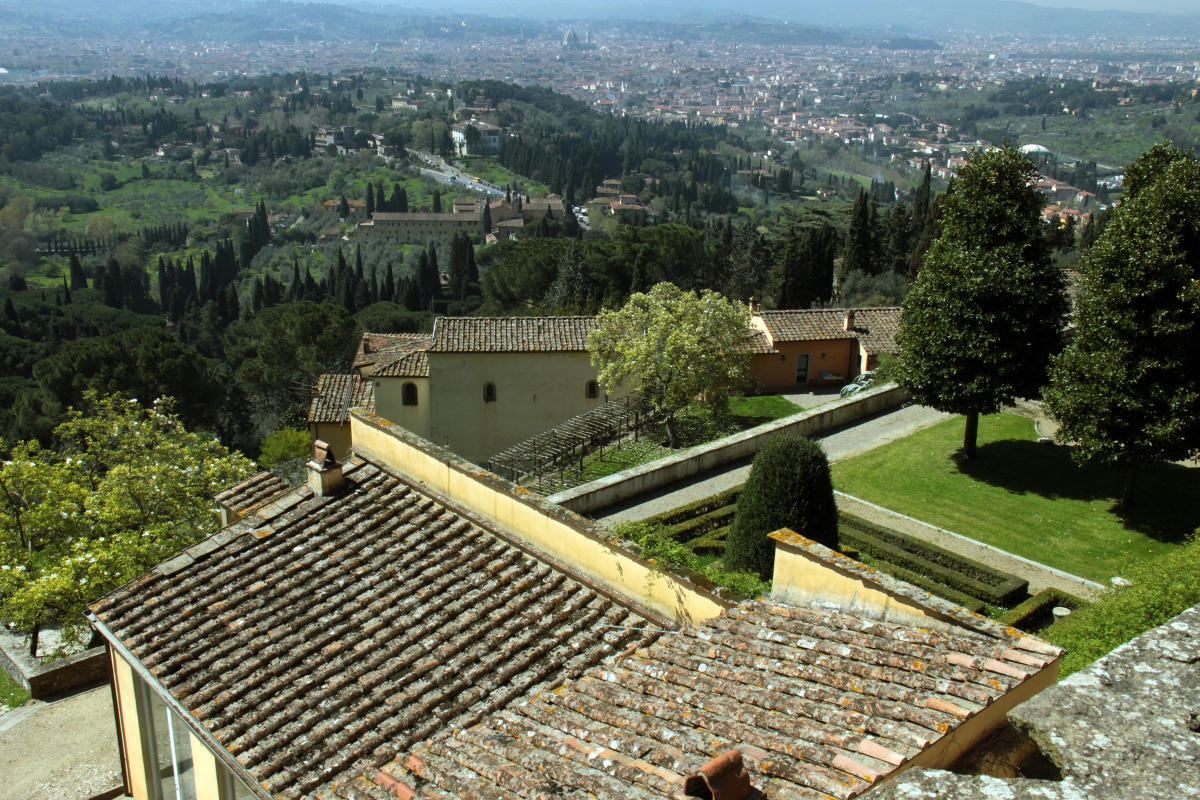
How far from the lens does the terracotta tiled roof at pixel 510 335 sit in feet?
96.5

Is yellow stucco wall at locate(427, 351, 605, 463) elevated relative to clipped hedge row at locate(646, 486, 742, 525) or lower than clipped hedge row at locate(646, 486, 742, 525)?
lower

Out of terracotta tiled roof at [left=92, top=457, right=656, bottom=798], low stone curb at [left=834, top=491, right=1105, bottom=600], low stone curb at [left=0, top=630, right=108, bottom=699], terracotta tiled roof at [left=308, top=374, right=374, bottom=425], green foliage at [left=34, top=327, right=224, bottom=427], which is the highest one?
terracotta tiled roof at [left=92, top=457, right=656, bottom=798]

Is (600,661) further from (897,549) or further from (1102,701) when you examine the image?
(897,549)

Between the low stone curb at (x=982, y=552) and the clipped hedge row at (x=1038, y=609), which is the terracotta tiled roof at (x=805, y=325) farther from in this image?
the clipped hedge row at (x=1038, y=609)

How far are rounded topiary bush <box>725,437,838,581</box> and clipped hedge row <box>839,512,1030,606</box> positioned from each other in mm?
2160

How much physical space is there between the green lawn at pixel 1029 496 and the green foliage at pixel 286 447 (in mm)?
20438

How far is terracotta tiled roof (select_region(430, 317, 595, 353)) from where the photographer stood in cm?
2942

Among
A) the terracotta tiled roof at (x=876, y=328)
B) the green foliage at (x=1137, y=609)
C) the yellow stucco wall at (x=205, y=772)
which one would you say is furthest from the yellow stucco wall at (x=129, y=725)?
the terracotta tiled roof at (x=876, y=328)

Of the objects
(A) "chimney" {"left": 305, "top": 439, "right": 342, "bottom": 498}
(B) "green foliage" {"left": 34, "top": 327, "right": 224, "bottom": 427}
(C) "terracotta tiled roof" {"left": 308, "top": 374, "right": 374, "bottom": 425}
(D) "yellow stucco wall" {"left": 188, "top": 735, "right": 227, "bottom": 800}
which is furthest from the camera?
(B) "green foliage" {"left": 34, "top": 327, "right": 224, "bottom": 427}

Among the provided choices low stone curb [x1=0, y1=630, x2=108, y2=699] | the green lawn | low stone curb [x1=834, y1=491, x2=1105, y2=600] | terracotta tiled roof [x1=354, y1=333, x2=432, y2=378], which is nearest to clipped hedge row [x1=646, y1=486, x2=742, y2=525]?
low stone curb [x1=834, y1=491, x2=1105, y2=600]

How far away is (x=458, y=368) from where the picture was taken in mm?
29547

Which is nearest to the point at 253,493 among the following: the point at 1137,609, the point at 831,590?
the point at 831,590

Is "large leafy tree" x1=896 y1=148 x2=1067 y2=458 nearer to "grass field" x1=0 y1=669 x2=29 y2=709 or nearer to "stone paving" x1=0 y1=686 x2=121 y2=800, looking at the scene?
"stone paving" x1=0 y1=686 x2=121 y2=800

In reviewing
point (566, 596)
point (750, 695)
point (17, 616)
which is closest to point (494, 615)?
point (566, 596)
